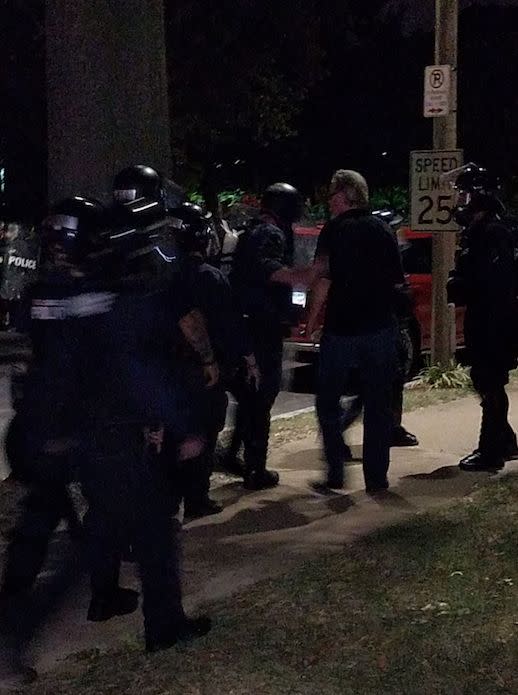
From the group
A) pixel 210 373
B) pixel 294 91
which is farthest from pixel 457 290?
pixel 294 91

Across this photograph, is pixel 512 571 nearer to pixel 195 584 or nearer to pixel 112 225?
pixel 195 584

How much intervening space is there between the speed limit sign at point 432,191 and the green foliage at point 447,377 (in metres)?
1.37

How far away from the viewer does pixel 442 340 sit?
11961mm

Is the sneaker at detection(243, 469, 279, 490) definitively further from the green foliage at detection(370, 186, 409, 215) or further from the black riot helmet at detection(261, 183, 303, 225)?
the green foliage at detection(370, 186, 409, 215)

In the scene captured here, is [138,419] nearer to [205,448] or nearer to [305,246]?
[205,448]

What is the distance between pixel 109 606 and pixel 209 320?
1620mm

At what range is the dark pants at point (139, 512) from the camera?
450 centimetres

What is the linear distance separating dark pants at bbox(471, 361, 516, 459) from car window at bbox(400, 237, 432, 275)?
539 centimetres

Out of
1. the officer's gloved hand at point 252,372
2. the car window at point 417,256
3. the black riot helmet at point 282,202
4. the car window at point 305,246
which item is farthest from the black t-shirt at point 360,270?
the car window at point 417,256

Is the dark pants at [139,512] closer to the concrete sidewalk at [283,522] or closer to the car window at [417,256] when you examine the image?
the concrete sidewalk at [283,522]

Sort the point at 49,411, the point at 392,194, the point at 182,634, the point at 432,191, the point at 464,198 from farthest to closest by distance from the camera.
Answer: the point at 392,194, the point at 432,191, the point at 464,198, the point at 182,634, the point at 49,411

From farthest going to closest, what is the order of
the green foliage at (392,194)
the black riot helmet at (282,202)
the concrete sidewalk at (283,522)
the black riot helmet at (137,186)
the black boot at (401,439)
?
the green foliage at (392,194), the black boot at (401,439), the black riot helmet at (282,202), the black riot helmet at (137,186), the concrete sidewalk at (283,522)

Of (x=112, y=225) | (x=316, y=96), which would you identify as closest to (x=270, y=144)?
(x=316, y=96)

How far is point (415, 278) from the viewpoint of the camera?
13.2m
